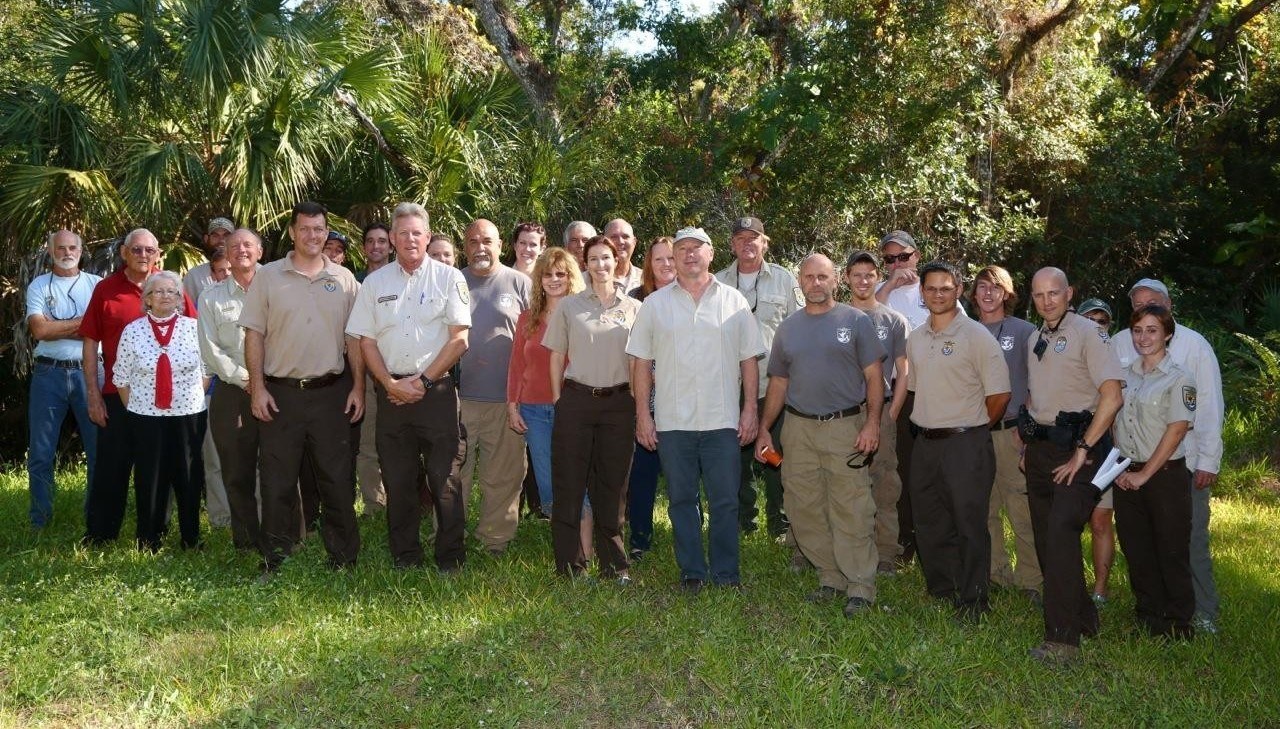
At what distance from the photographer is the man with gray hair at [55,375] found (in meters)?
8.11

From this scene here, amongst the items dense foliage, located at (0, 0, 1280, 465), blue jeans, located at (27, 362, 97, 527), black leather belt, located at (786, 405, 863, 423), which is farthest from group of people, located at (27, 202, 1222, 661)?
dense foliage, located at (0, 0, 1280, 465)

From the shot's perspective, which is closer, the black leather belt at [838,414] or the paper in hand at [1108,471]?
the paper in hand at [1108,471]

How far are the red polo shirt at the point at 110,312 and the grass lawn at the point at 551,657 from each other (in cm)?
154

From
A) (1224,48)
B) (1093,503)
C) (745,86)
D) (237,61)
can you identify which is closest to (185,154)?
(237,61)

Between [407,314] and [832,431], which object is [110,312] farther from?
[832,431]

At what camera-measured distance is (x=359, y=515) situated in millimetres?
8336

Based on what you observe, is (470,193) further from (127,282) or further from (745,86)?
(745,86)

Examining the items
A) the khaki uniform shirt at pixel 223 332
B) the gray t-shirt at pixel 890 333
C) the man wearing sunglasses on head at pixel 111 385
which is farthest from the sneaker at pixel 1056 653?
the man wearing sunglasses on head at pixel 111 385

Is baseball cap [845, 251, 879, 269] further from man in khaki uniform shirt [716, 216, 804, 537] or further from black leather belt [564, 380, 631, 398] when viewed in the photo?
black leather belt [564, 380, 631, 398]

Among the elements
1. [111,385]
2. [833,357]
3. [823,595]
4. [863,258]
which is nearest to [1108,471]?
[833,357]

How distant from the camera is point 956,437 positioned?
618 centimetres

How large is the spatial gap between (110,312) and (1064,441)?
6.04 m

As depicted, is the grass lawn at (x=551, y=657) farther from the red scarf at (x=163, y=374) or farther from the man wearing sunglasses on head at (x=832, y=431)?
the red scarf at (x=163, y=374)

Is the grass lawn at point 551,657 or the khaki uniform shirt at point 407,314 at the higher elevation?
the khaki uniform shirt at point 407,314
